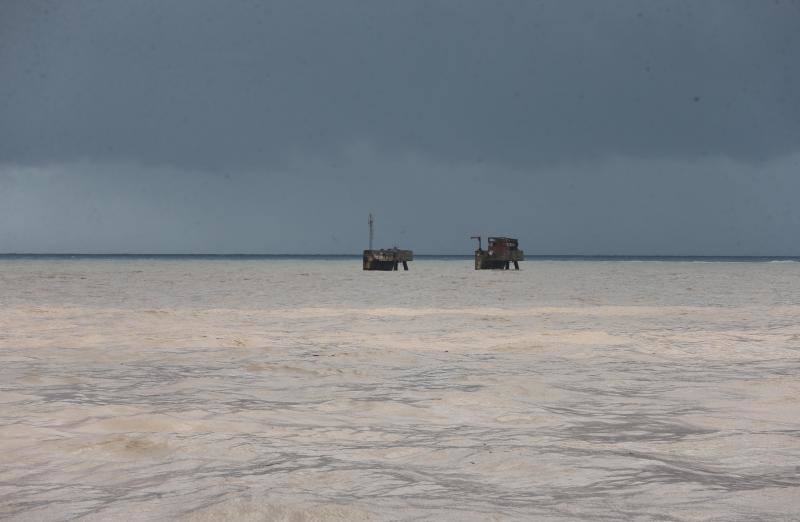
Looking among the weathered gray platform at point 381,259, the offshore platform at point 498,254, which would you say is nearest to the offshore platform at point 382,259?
the weathered gray platform at point 381,259

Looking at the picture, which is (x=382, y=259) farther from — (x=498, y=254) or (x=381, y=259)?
(x=498, y=254)

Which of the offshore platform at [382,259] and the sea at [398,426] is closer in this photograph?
the sea at [398,426]

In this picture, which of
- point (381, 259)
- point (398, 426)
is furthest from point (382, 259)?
point (398, 426)

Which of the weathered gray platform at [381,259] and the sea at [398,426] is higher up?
the weathered gray platform at [381,259]

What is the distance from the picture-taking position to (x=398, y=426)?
5895 mm

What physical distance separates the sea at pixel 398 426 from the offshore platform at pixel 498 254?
52.7m

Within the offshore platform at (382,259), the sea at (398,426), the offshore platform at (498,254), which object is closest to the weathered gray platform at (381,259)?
the offshore platform at (382,259)

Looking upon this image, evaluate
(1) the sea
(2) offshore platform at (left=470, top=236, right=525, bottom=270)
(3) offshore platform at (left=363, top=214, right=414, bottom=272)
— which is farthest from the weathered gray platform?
Result: (1) the sea

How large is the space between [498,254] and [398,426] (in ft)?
199

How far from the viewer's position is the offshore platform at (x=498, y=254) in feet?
217

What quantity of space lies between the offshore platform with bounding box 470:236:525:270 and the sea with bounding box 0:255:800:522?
5272 cm

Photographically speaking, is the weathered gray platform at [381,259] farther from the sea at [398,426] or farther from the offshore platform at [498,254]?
the sea at [398,426]

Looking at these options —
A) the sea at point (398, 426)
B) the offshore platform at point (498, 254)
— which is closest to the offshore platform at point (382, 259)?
the offshore platform at point (498, 254)

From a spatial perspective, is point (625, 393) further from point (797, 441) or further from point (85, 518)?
point (85, 518)
